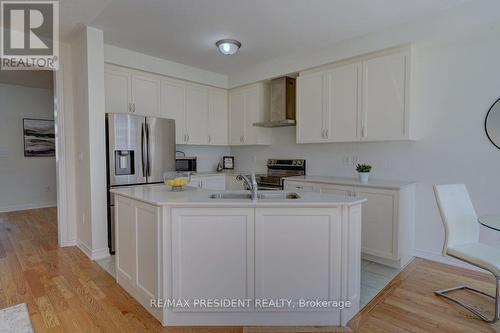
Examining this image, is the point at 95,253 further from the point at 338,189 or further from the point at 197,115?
the point at 338,189

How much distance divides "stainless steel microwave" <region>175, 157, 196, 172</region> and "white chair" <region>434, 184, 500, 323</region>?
3.55 metres

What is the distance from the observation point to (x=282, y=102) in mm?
4270

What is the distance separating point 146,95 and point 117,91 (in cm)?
41

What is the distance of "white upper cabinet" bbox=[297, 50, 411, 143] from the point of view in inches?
122

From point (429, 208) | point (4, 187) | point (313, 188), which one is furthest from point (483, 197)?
point (4, 187)

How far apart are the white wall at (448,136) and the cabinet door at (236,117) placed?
7.44 feet

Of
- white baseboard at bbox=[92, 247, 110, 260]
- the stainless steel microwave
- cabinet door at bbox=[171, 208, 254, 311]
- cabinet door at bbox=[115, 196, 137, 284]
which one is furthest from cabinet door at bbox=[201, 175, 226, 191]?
cabinet door at bbox=[171, 208, 254, 311]

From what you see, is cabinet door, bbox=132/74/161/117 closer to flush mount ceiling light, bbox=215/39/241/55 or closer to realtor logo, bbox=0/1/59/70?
realtor logo, bbox=0/1/59/70

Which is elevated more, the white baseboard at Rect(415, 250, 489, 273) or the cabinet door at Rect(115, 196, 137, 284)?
the cabinet door at Rect(115, 196, 137, 284)

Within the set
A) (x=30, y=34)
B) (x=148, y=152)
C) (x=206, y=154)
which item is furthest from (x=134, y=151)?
(x=206, y=154)

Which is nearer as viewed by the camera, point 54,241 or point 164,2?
point 164,2

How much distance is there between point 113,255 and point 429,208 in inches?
148

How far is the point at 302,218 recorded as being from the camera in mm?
1901

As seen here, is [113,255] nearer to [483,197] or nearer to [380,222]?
[380,222]
